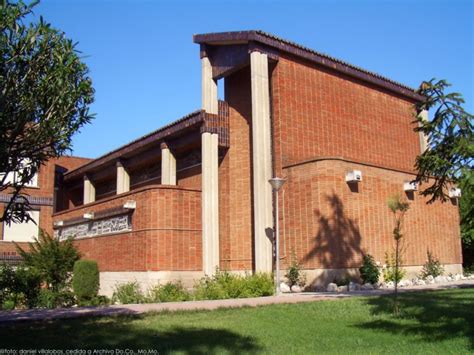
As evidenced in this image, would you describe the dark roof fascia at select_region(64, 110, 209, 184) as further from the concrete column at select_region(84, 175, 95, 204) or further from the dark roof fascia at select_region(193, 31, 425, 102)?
the dark roof fascia at select_region(193, 31, 425, 102)

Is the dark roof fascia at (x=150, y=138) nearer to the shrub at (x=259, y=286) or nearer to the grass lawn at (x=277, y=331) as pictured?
the shrub at (x=259, y=286)

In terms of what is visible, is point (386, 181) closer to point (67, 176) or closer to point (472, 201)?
point (472, 201)

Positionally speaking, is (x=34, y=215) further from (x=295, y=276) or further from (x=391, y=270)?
(x=391, y=270)

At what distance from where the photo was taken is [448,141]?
10391 mm

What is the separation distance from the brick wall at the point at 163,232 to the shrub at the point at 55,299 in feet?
9.87

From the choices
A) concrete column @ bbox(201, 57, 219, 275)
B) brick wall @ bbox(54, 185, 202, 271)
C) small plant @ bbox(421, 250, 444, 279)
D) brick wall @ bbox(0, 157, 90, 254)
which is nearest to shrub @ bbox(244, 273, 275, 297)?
concrete column @ bbox(201, 57, 219, 275)

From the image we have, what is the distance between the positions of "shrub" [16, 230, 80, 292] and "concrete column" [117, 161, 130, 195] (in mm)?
7217

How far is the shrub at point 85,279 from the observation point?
20562 millimetres

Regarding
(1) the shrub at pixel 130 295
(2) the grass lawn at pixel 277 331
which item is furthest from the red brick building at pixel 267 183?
(2) the grass lawn at pixel 277 331

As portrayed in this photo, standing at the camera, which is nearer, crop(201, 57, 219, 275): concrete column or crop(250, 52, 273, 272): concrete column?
crop(250, 52, 273, 272): concrete column

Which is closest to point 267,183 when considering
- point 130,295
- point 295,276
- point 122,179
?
point 295,276

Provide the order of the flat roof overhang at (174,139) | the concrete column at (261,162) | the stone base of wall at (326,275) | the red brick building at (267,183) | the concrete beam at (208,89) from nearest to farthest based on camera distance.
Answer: the stone base of wall at (326,275), the red brick building at (267,183), the concrete column at (261,162), the flat roof overhang at (174,139), the concrete beam at (208,89)

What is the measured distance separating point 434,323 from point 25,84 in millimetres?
8773

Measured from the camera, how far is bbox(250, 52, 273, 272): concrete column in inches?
801
